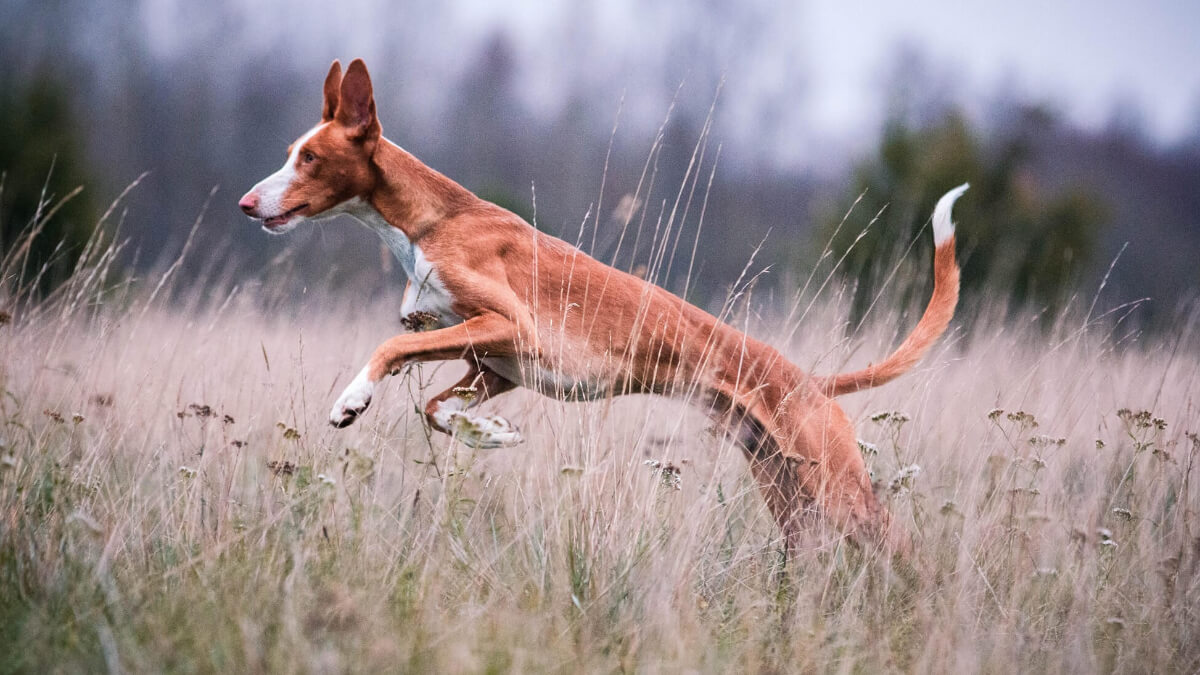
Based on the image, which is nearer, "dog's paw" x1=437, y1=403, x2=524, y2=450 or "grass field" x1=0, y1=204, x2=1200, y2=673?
"grass field" x1=0, y1=204, x2=1200, y2=673

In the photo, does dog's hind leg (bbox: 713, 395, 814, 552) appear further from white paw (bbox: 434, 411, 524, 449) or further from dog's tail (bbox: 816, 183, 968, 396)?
white paw (bbox: 434, 411, 524, 449)

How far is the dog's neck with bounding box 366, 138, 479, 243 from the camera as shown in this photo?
363 cm

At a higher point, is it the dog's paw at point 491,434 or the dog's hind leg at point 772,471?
the dog's paw at point 491,434

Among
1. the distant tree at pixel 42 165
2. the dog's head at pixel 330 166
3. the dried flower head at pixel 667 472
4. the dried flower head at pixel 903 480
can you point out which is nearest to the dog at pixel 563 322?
the dog's head at pixel 330 166

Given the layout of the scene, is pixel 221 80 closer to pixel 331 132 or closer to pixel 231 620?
pixel 331 132

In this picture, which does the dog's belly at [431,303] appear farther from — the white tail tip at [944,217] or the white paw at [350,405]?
the white tail tip at [944,217]

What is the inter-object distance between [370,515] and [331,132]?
1.51 meters

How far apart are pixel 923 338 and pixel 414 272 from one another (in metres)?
2.08

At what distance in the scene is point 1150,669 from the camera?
276 cm

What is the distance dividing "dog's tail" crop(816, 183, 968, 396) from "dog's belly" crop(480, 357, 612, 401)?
91 cm

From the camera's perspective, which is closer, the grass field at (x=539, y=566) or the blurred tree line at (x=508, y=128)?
the grass field at (x=539, y=566)

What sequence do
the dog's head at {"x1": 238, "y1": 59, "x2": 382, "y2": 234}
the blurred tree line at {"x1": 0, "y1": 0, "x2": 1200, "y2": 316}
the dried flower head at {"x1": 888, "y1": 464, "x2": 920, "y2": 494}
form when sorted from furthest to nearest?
the blurred tree line at {"x1": 0, "y1": 0, "x2": 1200, "y2": 316} < the dog's head at {"x1": 238, "y1": 59, "x2": 382, "y2": 234} < the dried flower head at {"x1": 888, "y1": 464, "x2": 920, "y2": 494}

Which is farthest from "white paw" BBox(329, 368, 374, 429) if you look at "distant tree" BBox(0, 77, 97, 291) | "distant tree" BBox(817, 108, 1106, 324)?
"distant tree" BBox(0, 77, 97, 291)

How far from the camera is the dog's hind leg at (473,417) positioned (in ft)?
9.29
